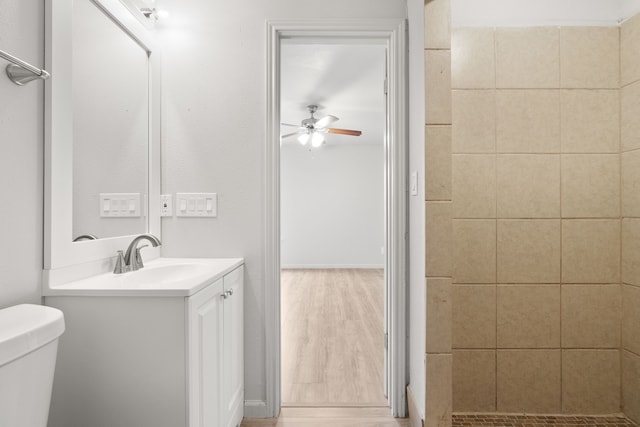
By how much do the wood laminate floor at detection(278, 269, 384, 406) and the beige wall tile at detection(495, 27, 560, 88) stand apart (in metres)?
1.93

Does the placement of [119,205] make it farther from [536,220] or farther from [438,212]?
[536,220]

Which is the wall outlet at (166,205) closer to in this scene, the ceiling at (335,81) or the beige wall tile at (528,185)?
the ceiling at (335,81)

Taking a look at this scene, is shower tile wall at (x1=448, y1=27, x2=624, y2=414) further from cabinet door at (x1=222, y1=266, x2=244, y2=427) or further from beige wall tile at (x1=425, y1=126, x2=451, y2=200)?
cabinet door at (x1=222, y1=266, x2=244, y2=427)

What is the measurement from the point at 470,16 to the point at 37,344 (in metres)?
2.22

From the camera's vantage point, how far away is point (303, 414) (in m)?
1.78

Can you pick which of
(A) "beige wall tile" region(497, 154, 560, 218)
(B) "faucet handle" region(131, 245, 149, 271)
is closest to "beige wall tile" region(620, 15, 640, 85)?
(A) "beige wall tile" region(497, 154, 560, 218)

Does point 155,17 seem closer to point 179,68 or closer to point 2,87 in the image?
point 179,68

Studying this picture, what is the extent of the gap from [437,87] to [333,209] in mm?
5245

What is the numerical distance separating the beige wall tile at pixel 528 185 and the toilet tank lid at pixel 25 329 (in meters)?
1.89

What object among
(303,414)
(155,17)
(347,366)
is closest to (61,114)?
(155,17)

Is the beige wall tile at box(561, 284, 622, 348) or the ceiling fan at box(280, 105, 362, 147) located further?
the ceiling fan at box(280, 105, 362, 147)

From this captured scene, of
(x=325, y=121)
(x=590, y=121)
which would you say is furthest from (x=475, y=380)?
(x=325, y=121)

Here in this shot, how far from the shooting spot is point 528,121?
1.72 metres

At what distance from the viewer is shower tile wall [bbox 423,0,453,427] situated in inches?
53.4
